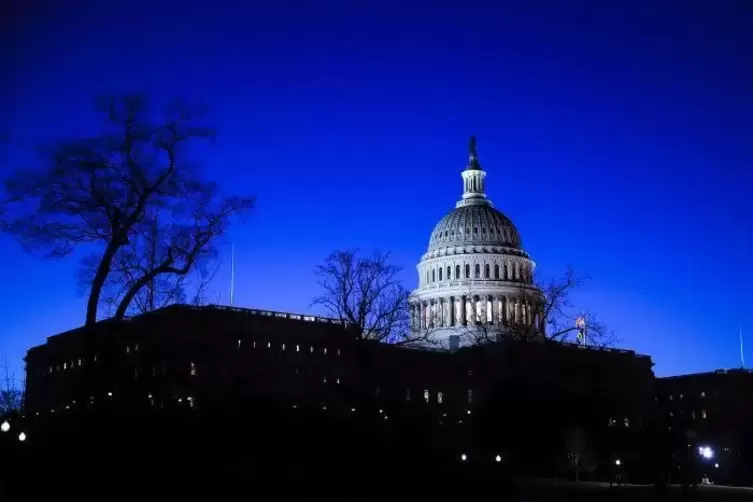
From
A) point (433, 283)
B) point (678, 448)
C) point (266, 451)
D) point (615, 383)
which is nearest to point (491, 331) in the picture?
point (433, 283)

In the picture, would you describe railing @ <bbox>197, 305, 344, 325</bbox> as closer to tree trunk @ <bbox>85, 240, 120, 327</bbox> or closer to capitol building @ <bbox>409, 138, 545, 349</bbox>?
tree trunk @ <bbox>85, 240, 120, 327</bbox>

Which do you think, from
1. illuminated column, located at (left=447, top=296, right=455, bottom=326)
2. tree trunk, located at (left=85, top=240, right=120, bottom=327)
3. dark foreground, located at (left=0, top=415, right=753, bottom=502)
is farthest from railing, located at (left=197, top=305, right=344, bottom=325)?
illuminated column, located at (left=447, top=296, right=455, bottom=326)

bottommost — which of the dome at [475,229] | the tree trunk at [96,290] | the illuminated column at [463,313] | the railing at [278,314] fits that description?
the tree trunk at [96,290]

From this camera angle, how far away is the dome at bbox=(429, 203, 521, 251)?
173 meters

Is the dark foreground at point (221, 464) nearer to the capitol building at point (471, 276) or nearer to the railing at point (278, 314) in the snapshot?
the railing at point (278, 314)

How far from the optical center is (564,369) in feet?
384

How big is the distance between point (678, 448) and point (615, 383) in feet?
102

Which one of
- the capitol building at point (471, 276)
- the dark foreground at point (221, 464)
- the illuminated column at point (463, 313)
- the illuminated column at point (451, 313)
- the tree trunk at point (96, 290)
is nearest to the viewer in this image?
the dark foreground at point (221, 464)

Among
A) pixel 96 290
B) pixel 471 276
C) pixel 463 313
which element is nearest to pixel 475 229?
pixel 471 276

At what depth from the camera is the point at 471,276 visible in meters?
169

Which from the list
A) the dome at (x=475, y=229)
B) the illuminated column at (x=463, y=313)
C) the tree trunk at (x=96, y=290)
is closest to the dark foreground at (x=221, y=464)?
the tree trunk at (x=96, y=290)

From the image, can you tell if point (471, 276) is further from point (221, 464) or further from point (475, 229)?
point (221, 464)

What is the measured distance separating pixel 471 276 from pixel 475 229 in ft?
32.5

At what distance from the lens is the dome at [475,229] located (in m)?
173
